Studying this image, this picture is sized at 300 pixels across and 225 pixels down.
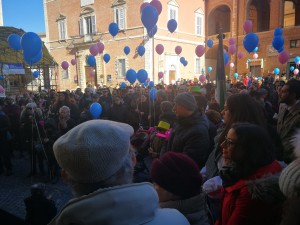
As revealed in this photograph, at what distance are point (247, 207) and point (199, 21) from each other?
27456 mm

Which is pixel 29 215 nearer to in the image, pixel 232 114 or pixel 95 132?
pixel 95 132

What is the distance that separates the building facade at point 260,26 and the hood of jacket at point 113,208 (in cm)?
2230

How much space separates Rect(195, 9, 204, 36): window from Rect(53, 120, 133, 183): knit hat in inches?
1070

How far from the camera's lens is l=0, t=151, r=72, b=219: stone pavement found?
13.8ft

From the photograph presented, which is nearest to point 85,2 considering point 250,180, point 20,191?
point 20,191

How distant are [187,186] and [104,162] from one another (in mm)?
701

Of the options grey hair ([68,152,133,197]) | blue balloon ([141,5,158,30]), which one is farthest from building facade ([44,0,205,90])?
grey hair ([68,152,133,197])

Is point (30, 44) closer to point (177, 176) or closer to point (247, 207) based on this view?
point (177, 176)

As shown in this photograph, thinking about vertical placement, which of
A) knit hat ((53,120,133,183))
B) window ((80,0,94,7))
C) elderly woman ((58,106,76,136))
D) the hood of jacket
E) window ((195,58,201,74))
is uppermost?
window ((80,0,94,7))

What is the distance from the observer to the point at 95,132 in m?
0.99

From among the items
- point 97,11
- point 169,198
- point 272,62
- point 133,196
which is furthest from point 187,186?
point 97,11

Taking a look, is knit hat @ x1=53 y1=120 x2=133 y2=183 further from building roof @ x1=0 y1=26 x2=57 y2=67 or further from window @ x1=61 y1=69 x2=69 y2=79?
window @ x1=61 y1=69 x2=69 y2=79

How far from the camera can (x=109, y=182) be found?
0.99 metres

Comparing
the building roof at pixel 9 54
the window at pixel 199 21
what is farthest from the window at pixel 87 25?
the window at pixel 199 21
